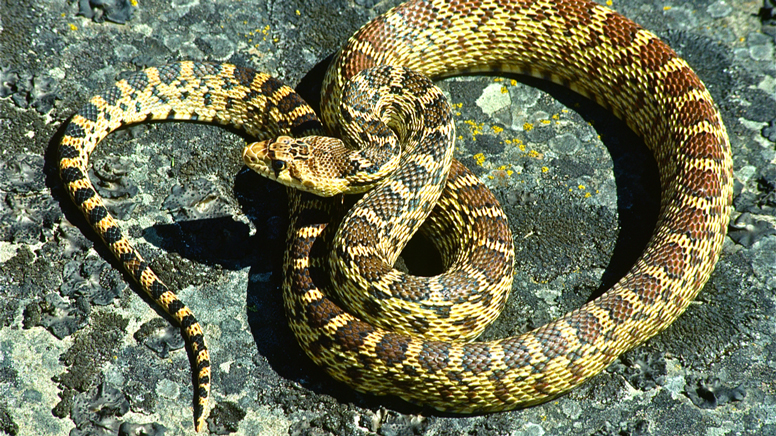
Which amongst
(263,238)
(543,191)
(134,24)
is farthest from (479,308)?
(134,24)

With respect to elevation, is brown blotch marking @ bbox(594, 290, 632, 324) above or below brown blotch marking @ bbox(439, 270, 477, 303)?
above

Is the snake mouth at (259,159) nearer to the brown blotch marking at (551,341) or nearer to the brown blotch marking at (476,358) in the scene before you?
the brown blotch marking at (476,358)

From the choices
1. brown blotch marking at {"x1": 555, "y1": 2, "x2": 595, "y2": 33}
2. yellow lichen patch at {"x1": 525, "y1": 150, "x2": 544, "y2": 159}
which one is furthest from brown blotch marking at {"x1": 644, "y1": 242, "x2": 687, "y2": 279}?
brown blotch marking at {"x1": 555, "y1": 2, "x2": 595, "y2": 33}

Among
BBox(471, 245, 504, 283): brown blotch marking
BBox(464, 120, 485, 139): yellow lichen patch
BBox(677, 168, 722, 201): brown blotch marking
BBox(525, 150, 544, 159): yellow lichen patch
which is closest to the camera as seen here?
BBox(471, 245, 504, 283): brown blotch marking

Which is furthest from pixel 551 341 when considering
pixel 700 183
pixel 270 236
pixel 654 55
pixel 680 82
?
pixel 654 55

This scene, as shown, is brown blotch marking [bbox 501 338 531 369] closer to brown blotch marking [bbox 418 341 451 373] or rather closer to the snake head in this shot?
brown blotch marking [bbox 418 341 451 373]

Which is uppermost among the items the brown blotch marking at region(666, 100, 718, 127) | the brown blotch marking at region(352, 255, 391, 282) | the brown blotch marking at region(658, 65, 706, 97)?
the brown blotch marking at region(658, 65, 706, 97)
